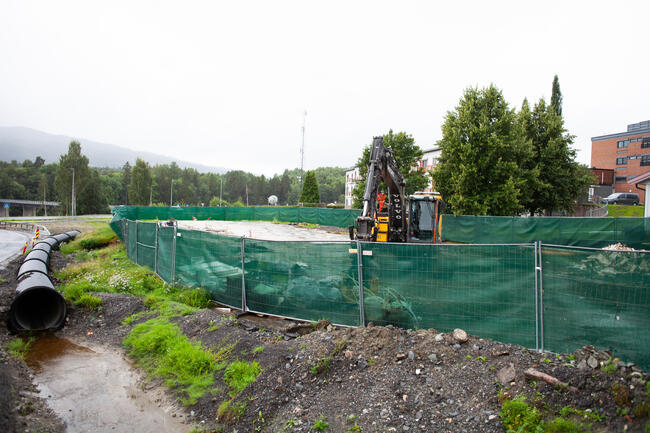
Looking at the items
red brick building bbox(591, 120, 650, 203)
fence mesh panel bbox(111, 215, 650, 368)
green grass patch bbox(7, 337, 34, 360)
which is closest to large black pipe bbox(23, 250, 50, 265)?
green grass patch bbox(7, 337, 34, 360)

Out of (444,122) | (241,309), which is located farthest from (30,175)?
(241,309)

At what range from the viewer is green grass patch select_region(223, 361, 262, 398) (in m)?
5.02

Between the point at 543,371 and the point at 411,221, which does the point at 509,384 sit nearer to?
the point at 543,371

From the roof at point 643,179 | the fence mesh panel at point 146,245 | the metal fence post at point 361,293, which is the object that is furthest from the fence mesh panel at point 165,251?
the roof at point 643,179

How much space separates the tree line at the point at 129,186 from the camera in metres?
77.3

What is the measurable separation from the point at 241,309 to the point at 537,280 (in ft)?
19.5

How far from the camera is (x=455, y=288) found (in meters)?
5.70

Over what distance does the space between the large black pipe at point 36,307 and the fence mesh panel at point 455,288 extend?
6.63 m

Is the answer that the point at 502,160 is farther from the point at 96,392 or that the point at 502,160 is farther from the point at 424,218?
the point at 96,392

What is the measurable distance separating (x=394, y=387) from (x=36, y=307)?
324 inches

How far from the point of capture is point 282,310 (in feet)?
25.5

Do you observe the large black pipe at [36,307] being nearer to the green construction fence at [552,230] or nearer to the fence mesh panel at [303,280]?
the fence mesh panel at [303,280]

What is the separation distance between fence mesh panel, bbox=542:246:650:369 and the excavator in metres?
5.45

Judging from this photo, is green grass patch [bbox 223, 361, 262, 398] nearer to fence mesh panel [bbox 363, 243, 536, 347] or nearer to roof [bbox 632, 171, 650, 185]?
fence mesh panel [bbox 363, 243, 536, 347]
